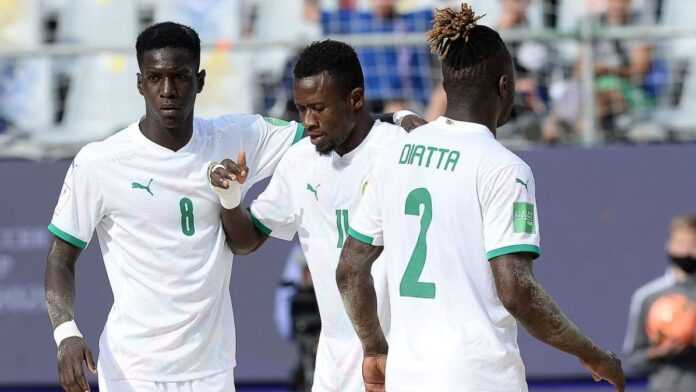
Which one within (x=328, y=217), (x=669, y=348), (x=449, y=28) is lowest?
(x=669, y=348)

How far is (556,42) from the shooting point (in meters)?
10.6

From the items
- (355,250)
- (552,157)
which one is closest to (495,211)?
(355,250)

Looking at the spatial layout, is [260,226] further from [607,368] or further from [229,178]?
[607,368]

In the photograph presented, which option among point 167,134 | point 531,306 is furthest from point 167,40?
point 531,306

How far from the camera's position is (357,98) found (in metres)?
6.04

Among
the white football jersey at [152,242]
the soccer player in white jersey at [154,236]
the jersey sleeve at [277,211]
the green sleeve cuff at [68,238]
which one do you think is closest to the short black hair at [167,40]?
the soccer player in white jersey at [154,236]

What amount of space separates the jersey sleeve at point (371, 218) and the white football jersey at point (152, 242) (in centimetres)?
115

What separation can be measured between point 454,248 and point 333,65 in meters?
1.47

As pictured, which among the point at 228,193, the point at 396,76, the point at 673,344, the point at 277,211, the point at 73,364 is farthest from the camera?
the point at 396,76

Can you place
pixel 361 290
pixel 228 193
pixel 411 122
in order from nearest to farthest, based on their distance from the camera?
pixel 361 290 → pixel 228 193 → pixel 411 122

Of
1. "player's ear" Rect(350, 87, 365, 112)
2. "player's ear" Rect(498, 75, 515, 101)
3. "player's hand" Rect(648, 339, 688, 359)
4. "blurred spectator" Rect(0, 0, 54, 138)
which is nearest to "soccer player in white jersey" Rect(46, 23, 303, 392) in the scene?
"player's ear" Rect(350, 87, 365, 112)

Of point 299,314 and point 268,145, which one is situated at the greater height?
point 268,145

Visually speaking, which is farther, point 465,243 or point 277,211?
point 277,211

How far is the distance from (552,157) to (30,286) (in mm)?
4108
